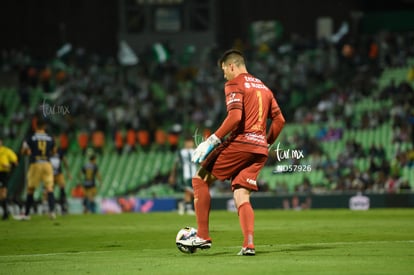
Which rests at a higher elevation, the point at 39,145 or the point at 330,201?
the point at 39,145

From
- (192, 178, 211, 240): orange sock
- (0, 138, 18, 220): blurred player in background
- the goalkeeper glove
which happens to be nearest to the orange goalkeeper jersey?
the goalkeeper glove

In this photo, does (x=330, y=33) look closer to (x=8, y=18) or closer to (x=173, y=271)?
(x=8, y=18)

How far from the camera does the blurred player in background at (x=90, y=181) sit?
33.5m

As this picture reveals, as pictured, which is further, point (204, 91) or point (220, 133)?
point (204, 91)

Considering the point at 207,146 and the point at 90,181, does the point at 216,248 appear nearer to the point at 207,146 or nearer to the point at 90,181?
the point at 207,146

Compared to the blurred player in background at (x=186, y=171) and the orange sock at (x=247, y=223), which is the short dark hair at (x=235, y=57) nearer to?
the orange sock at (x=247, y=223)

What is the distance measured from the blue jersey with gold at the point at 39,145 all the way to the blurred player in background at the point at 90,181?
265 inches

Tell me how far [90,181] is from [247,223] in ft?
67.4

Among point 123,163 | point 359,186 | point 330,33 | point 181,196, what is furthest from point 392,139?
point 330,33

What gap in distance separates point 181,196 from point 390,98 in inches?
394

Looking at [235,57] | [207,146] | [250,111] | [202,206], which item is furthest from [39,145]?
[207,146]

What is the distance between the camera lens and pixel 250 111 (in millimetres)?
13891

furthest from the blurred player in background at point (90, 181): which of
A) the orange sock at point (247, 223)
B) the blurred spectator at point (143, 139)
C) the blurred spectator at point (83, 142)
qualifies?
the orange sock at point (247, 223)

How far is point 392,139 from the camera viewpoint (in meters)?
37.8
